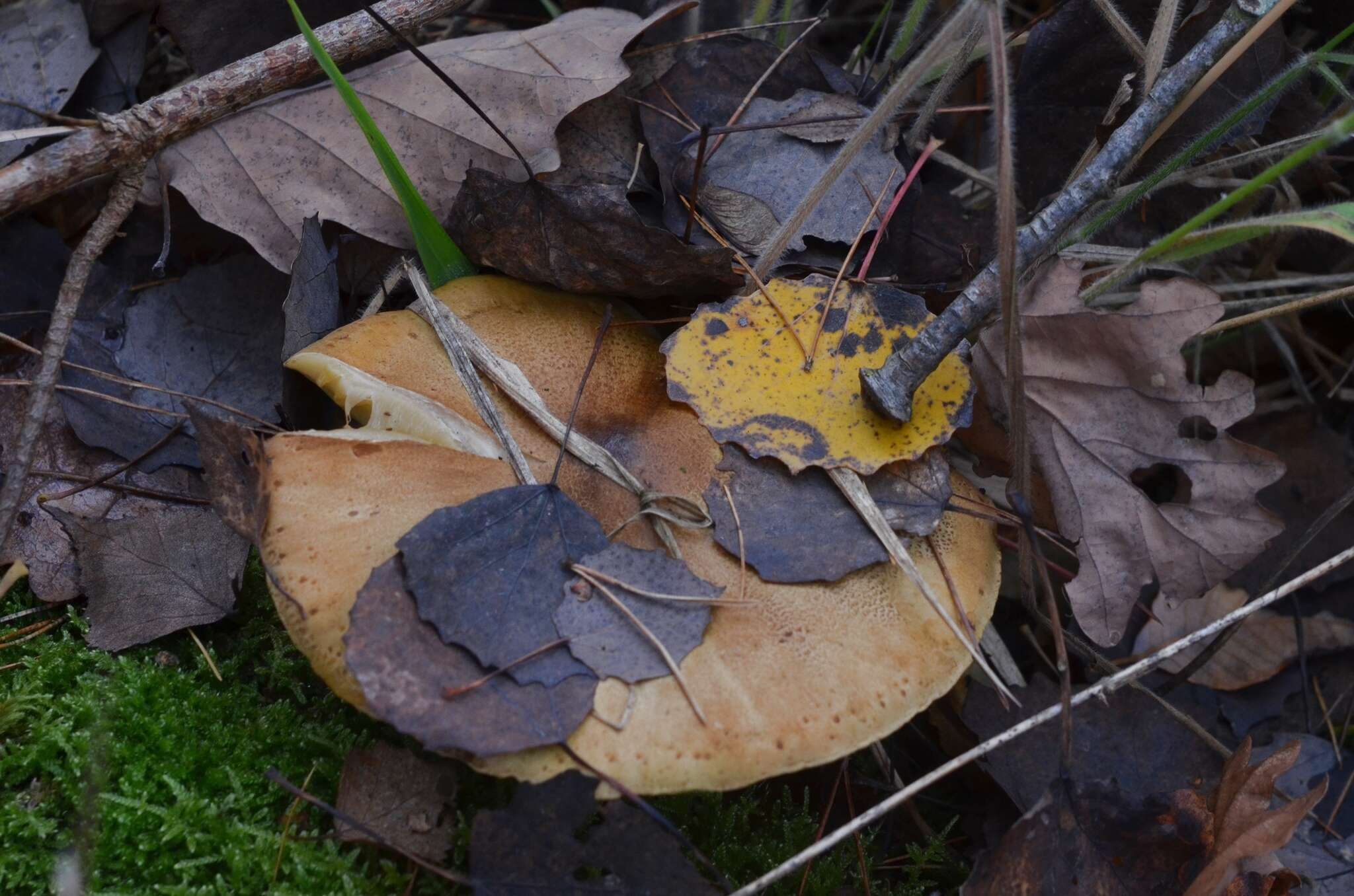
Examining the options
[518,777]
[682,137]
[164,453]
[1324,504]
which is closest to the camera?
[518,777]

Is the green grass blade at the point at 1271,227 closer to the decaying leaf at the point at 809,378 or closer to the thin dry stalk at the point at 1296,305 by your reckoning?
the thin dry stalk at the point at 1296,305

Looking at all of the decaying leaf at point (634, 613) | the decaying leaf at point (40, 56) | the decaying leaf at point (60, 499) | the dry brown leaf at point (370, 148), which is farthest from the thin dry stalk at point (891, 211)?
the decaying leaf at point (40, 56)

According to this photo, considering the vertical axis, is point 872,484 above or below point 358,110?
below

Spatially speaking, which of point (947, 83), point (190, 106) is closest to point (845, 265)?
point (947, 83)

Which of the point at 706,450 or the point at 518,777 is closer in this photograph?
the point at 518,777

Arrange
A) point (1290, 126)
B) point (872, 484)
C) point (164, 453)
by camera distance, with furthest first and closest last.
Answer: point (1290, 126), point (164, 453), point (872, 484)

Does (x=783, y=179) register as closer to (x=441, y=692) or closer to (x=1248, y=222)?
(x=1248, y=222)

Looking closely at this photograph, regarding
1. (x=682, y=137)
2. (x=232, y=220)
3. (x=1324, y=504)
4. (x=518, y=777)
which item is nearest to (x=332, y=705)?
(x=518, y=777)

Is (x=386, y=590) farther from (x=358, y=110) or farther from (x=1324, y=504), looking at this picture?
(x=1324, y=504)
